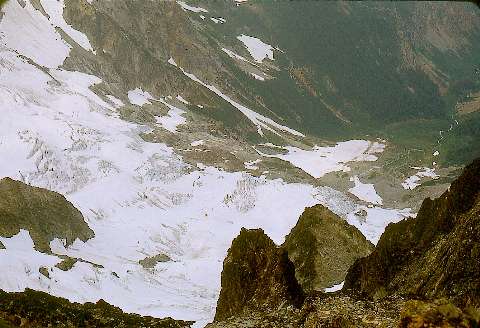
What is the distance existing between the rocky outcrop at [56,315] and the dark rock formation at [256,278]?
474cm

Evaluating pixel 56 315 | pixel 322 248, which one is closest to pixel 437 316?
pixel 56 315

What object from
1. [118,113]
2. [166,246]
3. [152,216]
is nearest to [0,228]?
[166,246]

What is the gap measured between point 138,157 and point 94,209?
30.1m

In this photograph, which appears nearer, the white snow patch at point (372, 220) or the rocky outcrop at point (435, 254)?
the rocky outcrop at point (435, 254)

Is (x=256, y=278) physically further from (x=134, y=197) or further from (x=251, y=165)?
(x=251, y=165)

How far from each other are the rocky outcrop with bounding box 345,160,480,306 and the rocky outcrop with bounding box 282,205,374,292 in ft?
42.7

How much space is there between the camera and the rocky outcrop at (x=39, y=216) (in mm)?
85500

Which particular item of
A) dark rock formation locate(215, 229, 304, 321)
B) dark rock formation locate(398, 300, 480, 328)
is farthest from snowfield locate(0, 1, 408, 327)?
dark rock formation locate(398, 300, 480, 328)

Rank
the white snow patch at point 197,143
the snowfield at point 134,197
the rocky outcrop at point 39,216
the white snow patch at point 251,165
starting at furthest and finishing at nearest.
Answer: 1. the white snow patch at point 197,143
2. the white snow patch at point 251,165
3. the snowfield at point 134,197
4. the rocky outcrop at point 39,216

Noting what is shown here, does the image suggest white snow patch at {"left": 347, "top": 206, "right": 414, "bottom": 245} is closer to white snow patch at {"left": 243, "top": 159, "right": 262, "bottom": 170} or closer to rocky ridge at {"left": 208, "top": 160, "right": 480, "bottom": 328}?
white snow patch at {"left": 243, "top": 159, "right": 262, "bottom": 170}

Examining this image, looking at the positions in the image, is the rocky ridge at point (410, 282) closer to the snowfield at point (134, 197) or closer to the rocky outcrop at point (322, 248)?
the rocky outcrop at point (322, 248)

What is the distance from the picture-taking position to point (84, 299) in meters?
→ 71.6

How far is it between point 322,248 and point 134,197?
70854 millimetres

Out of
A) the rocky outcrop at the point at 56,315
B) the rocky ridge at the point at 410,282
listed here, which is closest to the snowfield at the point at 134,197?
the rocky outcrop at the point at 56,315
